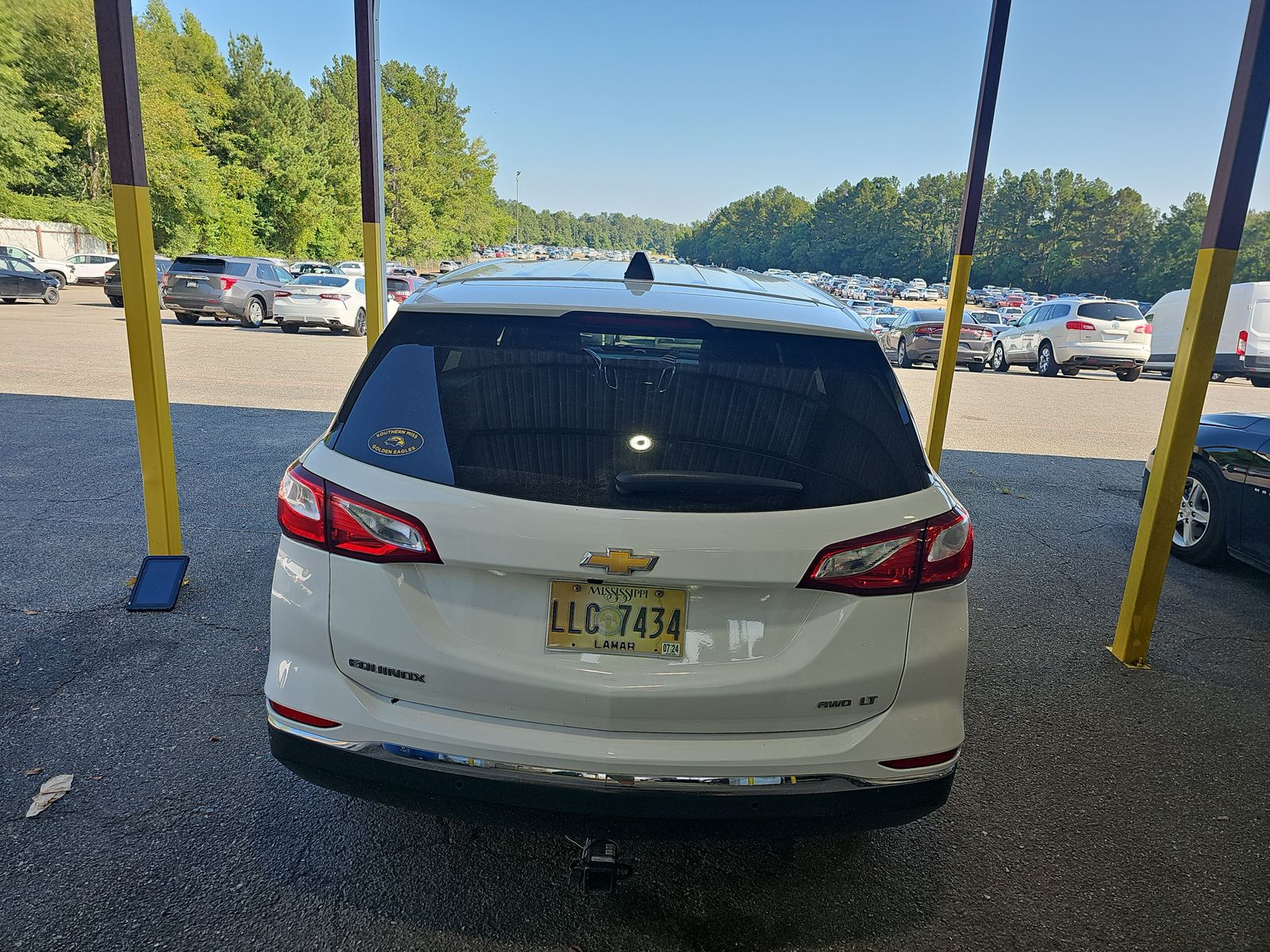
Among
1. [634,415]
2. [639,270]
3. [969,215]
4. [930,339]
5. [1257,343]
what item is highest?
[969,215]

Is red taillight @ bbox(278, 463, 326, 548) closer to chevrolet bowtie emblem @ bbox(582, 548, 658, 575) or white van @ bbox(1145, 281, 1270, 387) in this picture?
chevrolet bowtie emblem @ bbox(582, 548, 658, 575)

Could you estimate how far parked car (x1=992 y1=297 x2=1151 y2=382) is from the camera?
21328 millimetres

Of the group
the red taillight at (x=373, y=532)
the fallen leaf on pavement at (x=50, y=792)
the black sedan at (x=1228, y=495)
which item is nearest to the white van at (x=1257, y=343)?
the black sedan at (x=1228, y=495)

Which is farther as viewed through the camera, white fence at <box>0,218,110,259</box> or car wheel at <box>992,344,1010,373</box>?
white fence at <box>0,218,110,259</box>

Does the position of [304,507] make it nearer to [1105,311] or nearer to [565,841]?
[565,841]

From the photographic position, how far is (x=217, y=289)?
73.8ft

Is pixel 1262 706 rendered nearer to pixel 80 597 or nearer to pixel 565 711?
pixel 565 711

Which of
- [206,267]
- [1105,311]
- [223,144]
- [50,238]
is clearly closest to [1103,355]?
[1105,311]

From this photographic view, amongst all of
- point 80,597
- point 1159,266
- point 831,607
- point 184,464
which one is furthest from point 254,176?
point 1159,266

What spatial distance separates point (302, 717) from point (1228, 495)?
19.3ft

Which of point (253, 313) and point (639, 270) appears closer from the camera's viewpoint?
point (639, 270)

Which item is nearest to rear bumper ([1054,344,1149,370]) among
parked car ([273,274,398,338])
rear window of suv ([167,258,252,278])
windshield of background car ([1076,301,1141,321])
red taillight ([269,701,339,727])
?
windshield of background car ([1076,301,1141,321])

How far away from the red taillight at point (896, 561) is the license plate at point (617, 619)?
331 mm

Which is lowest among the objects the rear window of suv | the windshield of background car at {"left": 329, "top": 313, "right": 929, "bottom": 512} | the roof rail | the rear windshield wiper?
the rear window of suv
